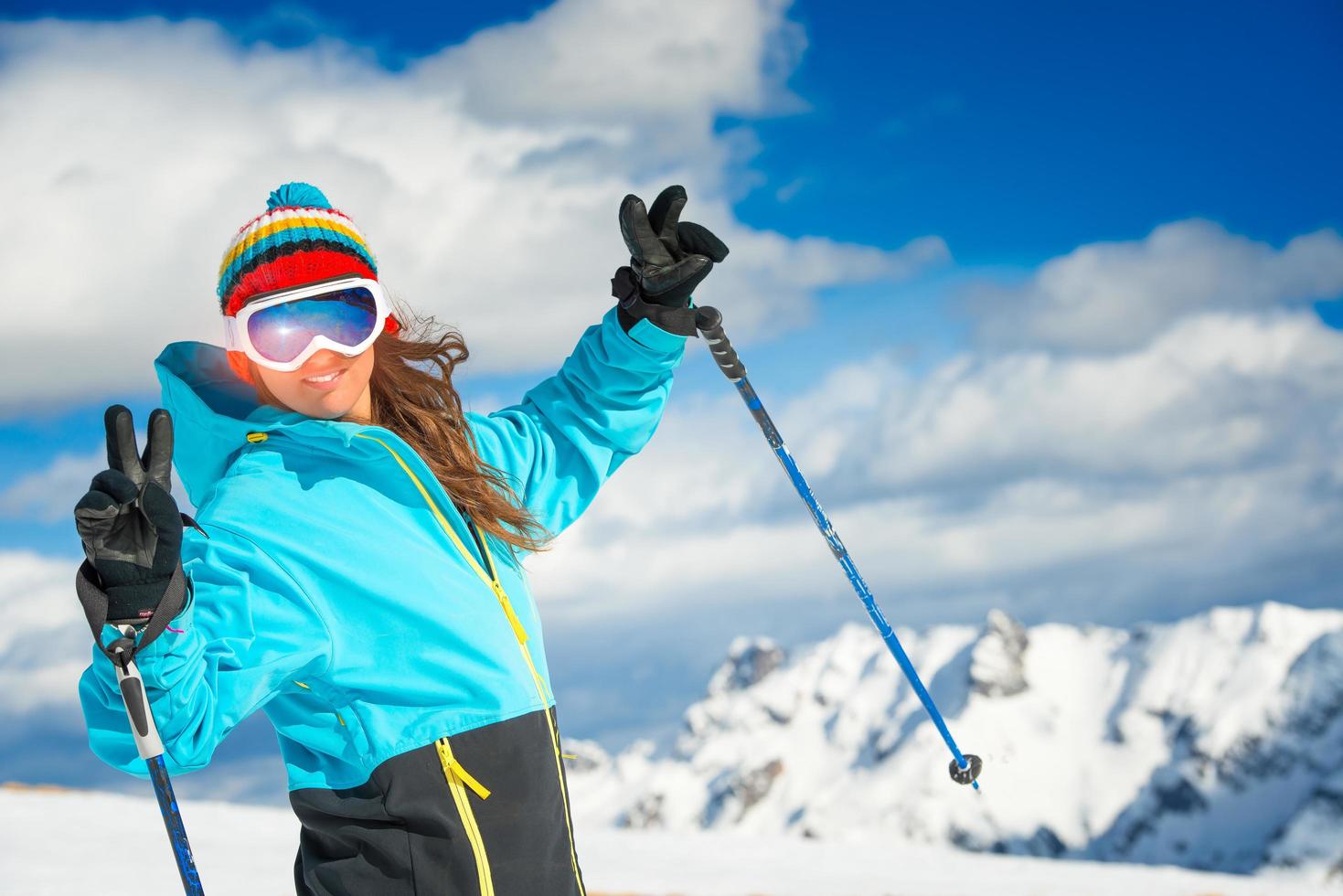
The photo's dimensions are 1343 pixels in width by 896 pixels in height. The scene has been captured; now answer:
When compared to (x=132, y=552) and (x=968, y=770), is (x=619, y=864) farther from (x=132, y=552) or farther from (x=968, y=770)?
(x=132, y=552)

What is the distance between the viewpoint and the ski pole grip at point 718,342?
3.40 metres

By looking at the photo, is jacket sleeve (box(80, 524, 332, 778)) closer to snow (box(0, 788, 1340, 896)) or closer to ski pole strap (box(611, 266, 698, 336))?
ski pole strap (box(611, 266, 698, 336))

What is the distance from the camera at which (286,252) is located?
2961mm

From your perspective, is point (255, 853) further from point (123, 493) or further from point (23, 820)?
point (123, 493)

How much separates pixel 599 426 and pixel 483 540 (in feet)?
2.01

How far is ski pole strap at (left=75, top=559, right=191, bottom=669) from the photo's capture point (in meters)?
2.14

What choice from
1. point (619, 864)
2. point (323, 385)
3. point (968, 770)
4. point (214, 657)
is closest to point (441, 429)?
point (323, 385)

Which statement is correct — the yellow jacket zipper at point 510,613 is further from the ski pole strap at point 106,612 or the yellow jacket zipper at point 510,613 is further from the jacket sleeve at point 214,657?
the ski pole strap at point 106,612

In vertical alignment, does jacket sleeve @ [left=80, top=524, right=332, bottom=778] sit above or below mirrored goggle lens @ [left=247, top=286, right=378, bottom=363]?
below

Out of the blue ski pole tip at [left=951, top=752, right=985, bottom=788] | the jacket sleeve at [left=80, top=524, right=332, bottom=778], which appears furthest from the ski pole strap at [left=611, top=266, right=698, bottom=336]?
the blue ski pole tip at [left=951, top=752, right=985, bottom=788]

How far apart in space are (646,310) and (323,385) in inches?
34.9

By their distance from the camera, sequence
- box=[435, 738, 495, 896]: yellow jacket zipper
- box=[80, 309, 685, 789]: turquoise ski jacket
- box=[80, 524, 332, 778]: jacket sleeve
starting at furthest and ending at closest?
box=[435, 738, 495, 896]: yellow jacket zipper, box=[80, 309, 685, 789]: turquoise ski jacket, box=[80, 524, 332, 778]: jacket sleeve

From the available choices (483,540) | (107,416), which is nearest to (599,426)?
(483,540)

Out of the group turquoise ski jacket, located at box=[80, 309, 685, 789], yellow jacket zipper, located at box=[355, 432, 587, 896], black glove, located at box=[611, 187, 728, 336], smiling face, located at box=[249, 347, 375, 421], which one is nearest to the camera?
turquoise ski jacket, located at box=[80, 309, 685, 789]
